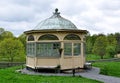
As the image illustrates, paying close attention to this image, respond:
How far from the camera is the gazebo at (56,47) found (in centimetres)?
2597

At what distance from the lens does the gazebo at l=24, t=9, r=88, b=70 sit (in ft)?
85.2

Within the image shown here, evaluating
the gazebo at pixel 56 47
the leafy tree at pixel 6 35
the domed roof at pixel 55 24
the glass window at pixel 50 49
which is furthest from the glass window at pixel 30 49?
the leafy tree at pixel 6 35

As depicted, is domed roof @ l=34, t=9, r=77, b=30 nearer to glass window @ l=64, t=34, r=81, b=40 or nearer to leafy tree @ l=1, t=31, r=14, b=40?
glass window @ l=64, t=34, r=81, b=40

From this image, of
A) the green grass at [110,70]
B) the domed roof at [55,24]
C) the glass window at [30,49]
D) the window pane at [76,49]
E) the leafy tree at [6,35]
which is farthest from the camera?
the leafy tree at [6,35]

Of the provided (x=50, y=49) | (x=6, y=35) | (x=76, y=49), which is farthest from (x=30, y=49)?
(x=6, y=35)

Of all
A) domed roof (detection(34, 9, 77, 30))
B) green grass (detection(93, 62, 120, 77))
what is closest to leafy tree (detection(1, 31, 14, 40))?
green grass (detection(93, 62, 120, 77))

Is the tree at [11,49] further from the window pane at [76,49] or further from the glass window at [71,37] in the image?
the glass window at [71,37]

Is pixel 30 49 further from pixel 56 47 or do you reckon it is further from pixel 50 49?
pixel 56 47

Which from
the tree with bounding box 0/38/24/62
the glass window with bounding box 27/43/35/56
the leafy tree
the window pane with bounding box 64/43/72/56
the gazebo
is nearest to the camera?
the gazebo

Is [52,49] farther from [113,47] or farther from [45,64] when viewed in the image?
[113,47]

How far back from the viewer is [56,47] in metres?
26.1

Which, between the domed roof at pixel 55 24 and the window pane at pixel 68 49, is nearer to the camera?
the window pane at pixel 68 49

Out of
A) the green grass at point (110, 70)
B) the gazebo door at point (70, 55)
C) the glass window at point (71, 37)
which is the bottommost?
the green grass at point (110, 70)

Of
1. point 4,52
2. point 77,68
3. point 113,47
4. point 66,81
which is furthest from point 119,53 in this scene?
point 66,81
